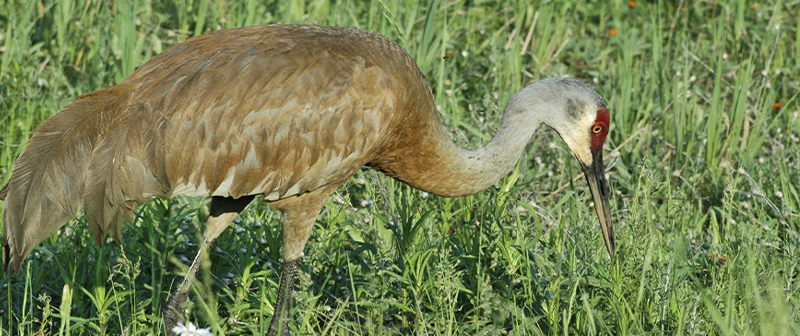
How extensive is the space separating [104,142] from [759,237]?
3.15 metres

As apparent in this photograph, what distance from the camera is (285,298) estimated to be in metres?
4.05

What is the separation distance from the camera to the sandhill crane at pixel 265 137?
353 cm

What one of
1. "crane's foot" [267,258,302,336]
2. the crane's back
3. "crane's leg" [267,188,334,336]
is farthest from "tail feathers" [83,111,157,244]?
"crane's foot" [267,258,302,336]

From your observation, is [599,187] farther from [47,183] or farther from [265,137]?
[47,183]

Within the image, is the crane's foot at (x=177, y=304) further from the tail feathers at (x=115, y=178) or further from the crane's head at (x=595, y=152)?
the crane's head at (x=595, y=152)

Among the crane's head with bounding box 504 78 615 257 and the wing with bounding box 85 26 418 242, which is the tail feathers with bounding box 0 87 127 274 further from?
the crane's head with bounding box 504 78 615 257

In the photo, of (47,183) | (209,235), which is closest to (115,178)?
(47,183)

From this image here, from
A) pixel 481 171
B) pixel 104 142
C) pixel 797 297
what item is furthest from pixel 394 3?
pixel 797 297

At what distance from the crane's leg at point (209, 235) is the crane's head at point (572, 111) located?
1467 millimetres

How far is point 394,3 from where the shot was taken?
5812 mm

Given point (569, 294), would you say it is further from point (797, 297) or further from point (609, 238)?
point (797, 297)

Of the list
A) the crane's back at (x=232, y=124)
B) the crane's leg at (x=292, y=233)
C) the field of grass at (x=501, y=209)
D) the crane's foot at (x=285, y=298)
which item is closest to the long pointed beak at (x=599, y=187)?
the field of grass at (x=501, y=209)

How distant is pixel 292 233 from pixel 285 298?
0.32m

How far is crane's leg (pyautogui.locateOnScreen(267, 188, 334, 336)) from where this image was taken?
13.4 feet
